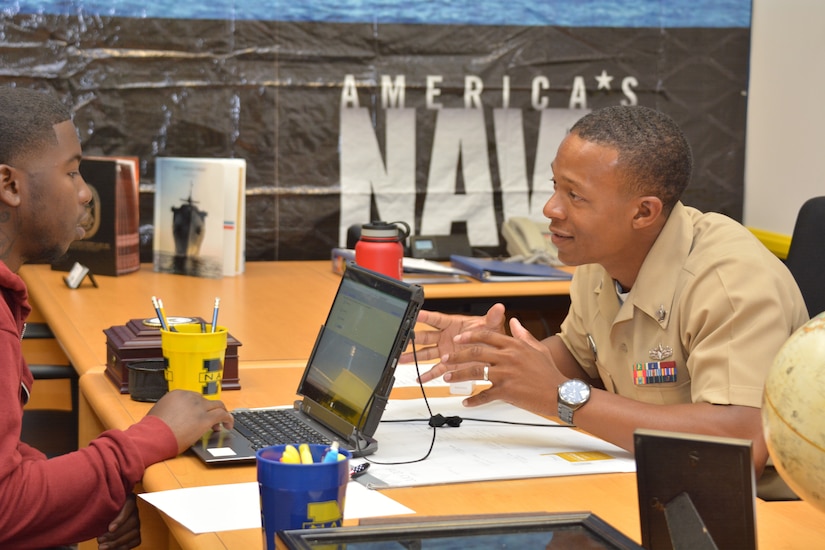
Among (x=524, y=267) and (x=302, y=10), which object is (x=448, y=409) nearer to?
(x=524, y=267)

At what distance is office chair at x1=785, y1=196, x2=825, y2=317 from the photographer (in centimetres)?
218

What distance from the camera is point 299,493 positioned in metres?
1.06

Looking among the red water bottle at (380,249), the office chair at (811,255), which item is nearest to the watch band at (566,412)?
the office chair at (811,255)

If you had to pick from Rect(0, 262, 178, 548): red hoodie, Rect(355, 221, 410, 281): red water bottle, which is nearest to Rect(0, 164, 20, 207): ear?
Rect(0, 262, 178, 548): red hoodie

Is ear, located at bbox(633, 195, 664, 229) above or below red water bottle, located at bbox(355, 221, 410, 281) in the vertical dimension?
above

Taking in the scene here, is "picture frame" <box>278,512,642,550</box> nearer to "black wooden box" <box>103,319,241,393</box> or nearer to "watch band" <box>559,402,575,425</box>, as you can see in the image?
"watch band" <box>559,402,575,425</box>

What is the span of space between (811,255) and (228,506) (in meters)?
1.44

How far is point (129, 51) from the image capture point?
11.6ft

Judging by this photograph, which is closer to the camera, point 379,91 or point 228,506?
point 228,506

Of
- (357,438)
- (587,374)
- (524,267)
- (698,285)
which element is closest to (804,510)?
(698,285)

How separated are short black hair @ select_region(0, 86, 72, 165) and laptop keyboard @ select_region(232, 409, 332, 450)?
1.75 feet

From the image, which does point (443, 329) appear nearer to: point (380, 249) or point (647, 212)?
point (647, 212)

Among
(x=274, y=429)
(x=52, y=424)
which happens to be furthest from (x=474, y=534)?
(x=52, y=424)

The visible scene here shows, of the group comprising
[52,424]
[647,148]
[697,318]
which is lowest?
[52,424]
